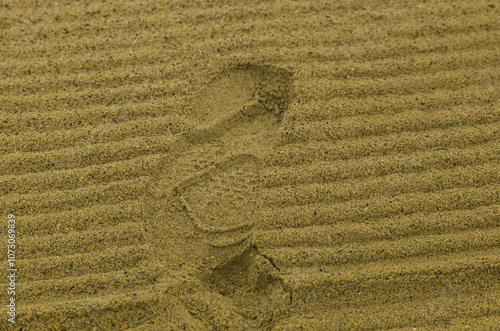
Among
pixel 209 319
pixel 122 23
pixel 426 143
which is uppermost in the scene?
pixel 122 23

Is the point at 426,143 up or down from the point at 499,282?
up

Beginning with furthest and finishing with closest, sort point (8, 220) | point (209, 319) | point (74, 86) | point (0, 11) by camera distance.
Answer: point (0, 11), point (74, 86), point (8, 220), point (209, 319)

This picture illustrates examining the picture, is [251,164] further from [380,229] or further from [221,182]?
[380,229]

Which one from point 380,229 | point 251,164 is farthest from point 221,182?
point 380,229

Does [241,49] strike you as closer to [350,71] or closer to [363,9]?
[350,71]

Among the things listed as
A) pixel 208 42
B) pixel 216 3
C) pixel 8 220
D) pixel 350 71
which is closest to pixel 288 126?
pixel 350 71
